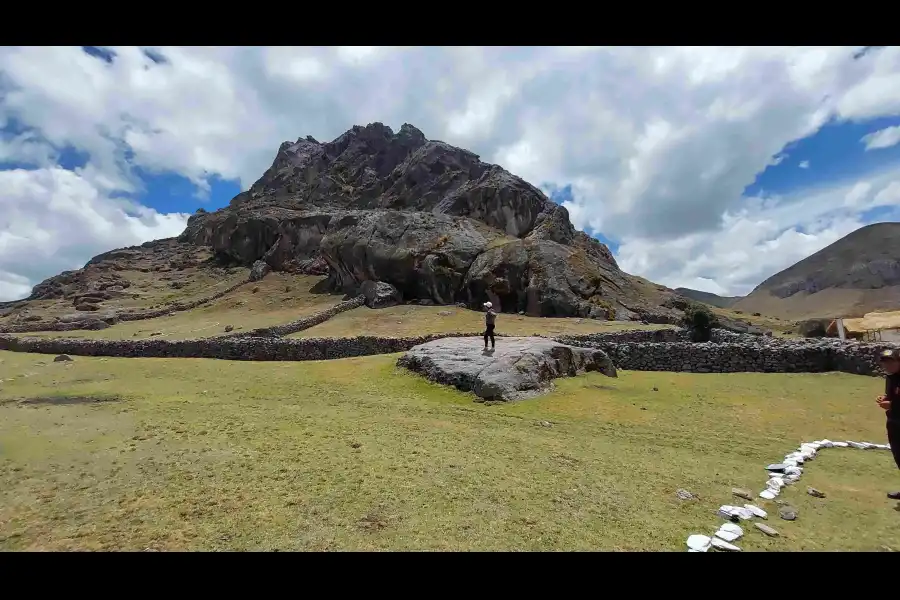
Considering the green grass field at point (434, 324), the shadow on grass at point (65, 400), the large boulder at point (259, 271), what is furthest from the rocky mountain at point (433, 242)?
the shadow on grass at point (65, 400)

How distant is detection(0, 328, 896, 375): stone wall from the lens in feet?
76.8

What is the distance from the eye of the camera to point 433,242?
60656 millimetres

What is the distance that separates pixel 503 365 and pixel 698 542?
473 inches

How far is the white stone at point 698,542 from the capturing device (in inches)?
276

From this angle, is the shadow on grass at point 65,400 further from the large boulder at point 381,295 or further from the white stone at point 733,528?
the large boulder at point 381,295

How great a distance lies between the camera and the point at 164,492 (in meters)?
8.95

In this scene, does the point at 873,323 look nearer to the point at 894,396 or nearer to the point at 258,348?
the point at 894,396

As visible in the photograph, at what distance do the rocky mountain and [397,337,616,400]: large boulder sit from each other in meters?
27.7

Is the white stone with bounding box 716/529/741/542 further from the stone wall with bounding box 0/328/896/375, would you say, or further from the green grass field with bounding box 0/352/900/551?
the stone wall with bounding box 0/328/896/375

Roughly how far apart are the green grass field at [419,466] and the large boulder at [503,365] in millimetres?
757

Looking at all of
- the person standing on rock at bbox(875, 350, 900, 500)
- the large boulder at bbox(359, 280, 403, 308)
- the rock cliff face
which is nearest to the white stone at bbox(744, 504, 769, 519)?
the person standing on rock at bbox(875, 350, 900, 500)

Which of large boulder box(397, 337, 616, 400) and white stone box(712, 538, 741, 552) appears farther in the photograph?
large boulder box(397, 337, 616, 400)
